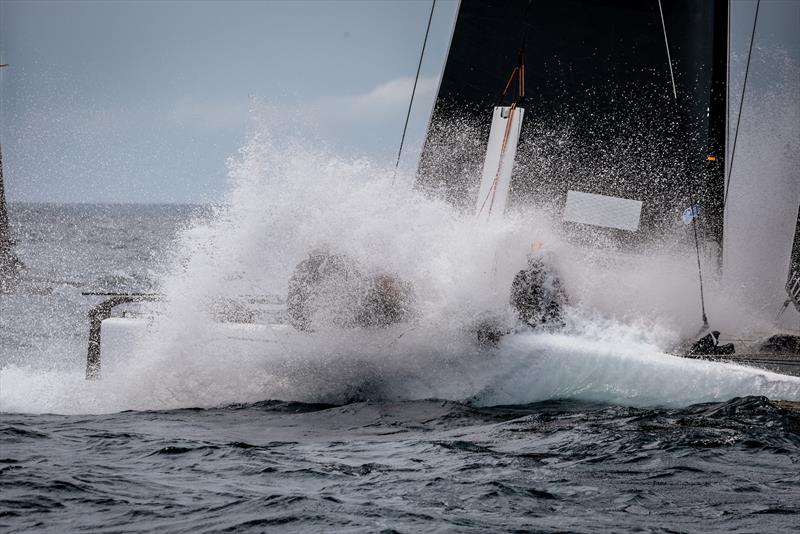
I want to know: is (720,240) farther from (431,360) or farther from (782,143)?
(431,360)

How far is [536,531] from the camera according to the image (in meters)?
3.31

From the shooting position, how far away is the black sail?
8.62 meters

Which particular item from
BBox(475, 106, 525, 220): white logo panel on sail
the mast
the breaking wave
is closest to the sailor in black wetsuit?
the breaking wave

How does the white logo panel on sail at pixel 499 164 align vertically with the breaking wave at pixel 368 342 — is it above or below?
above

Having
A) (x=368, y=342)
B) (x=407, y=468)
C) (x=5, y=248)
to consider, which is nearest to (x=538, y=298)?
(x=368, y=342)

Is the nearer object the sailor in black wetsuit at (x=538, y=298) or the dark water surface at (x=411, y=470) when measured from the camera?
the dark water surface at (x=411, y=470)

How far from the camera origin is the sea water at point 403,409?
3.65 m

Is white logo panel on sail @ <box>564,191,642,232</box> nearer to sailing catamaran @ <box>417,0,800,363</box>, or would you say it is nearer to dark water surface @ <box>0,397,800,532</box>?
sailing catamaran @ <box>417,0,800,363</box>

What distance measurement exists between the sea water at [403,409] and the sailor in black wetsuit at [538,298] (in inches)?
5.5

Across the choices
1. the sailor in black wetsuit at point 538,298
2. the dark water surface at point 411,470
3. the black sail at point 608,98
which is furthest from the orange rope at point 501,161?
the dark water surface at point 411,470

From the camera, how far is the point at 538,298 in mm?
7195

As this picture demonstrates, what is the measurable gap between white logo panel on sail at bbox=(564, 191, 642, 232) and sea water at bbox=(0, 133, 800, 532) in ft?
1.08

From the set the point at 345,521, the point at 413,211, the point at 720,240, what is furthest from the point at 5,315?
the point at 345,521

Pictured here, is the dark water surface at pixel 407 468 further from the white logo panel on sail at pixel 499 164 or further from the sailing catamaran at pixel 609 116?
the sailing catamaran at pixel 609 116
